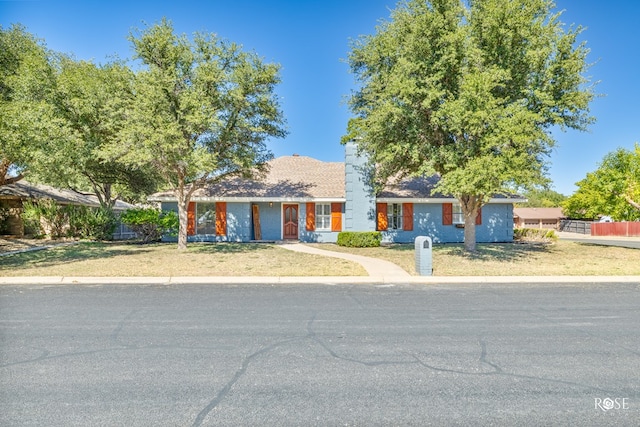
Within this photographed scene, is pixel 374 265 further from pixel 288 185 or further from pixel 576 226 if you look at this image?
pixel 576 226

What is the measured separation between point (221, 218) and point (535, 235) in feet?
68.4

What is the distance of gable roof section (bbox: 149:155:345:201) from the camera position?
22281mm

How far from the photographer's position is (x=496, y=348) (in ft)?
17.4

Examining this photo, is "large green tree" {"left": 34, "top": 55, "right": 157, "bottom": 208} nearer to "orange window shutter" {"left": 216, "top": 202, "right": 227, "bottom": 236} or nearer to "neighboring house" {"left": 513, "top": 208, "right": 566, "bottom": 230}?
"orange window shutter" {"left": 216, "top": 202, "right": 227, "bottom": 236}

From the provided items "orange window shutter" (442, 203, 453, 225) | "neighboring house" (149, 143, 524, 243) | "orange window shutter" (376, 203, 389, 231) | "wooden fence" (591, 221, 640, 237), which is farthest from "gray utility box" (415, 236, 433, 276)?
"wooden fence" (591, 221, 640, 237)

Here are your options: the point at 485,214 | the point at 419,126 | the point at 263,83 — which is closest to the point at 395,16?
the point at 419,126

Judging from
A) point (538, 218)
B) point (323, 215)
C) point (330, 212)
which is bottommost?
point (323, 215)

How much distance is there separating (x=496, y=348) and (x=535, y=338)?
92 cm

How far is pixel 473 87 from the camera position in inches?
510

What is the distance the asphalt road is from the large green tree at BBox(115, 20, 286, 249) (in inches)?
323

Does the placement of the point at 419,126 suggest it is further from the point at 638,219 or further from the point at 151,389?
the point at 638,219

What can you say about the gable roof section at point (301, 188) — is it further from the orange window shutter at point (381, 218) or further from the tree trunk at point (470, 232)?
the tree trunk at point (470, 232)

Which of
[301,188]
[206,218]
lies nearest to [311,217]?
[301,188]

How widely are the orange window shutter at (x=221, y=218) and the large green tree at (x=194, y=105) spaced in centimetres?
526
